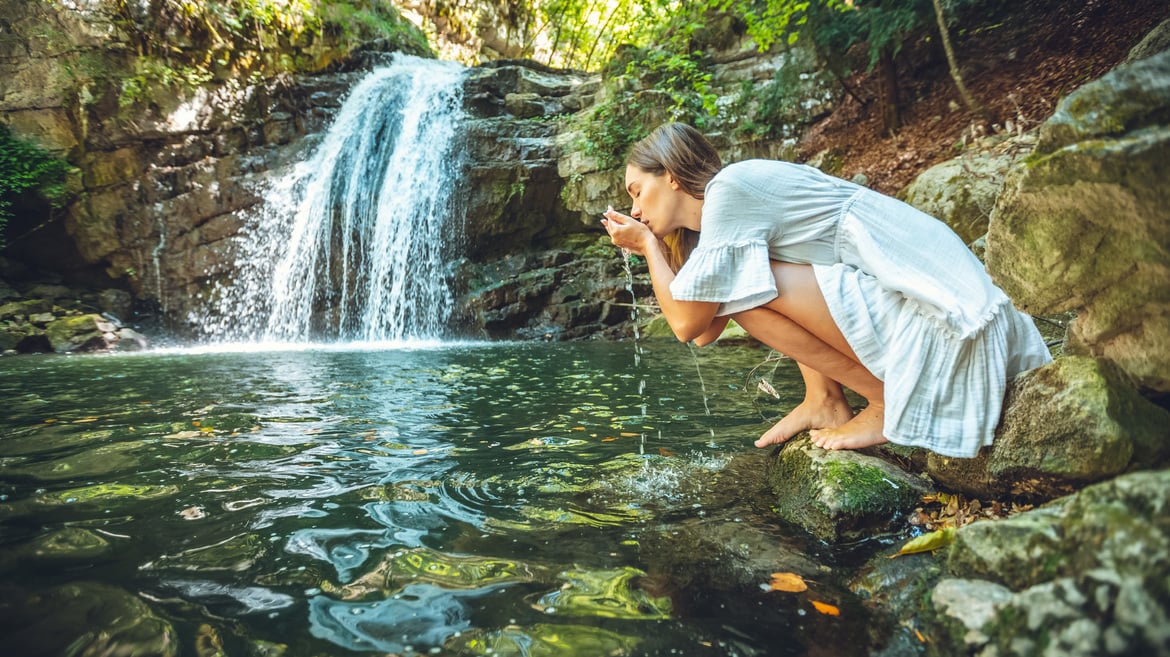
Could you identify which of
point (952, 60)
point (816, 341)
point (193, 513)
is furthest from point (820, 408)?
point (952, 60)

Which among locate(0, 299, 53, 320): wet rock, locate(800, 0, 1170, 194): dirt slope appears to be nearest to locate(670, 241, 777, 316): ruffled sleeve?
locate(800, 0, 1170, 194): dirt slope

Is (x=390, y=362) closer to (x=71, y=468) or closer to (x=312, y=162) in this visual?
(x=71, y=468)

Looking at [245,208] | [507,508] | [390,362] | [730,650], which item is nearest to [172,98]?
[245,208]

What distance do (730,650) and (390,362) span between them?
577cm

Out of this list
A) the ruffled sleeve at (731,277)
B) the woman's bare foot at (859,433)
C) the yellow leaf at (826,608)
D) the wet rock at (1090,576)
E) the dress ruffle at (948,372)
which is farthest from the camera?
the woman's bare foot at (859,433)

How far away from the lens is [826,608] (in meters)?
1.26

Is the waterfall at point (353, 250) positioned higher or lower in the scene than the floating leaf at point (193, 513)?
higher

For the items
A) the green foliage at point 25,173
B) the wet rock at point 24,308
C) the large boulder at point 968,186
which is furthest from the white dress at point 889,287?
the green foliage at point 25,173

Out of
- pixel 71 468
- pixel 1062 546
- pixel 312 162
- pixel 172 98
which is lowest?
pixel 71 468

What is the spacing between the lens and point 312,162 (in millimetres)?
11859

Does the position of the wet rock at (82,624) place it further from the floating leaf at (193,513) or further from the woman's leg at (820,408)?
the woman's leg at (820,408)

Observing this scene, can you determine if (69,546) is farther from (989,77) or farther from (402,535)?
(989,77)

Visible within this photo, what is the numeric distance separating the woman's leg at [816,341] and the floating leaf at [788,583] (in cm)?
72

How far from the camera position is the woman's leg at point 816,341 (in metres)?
1.91
